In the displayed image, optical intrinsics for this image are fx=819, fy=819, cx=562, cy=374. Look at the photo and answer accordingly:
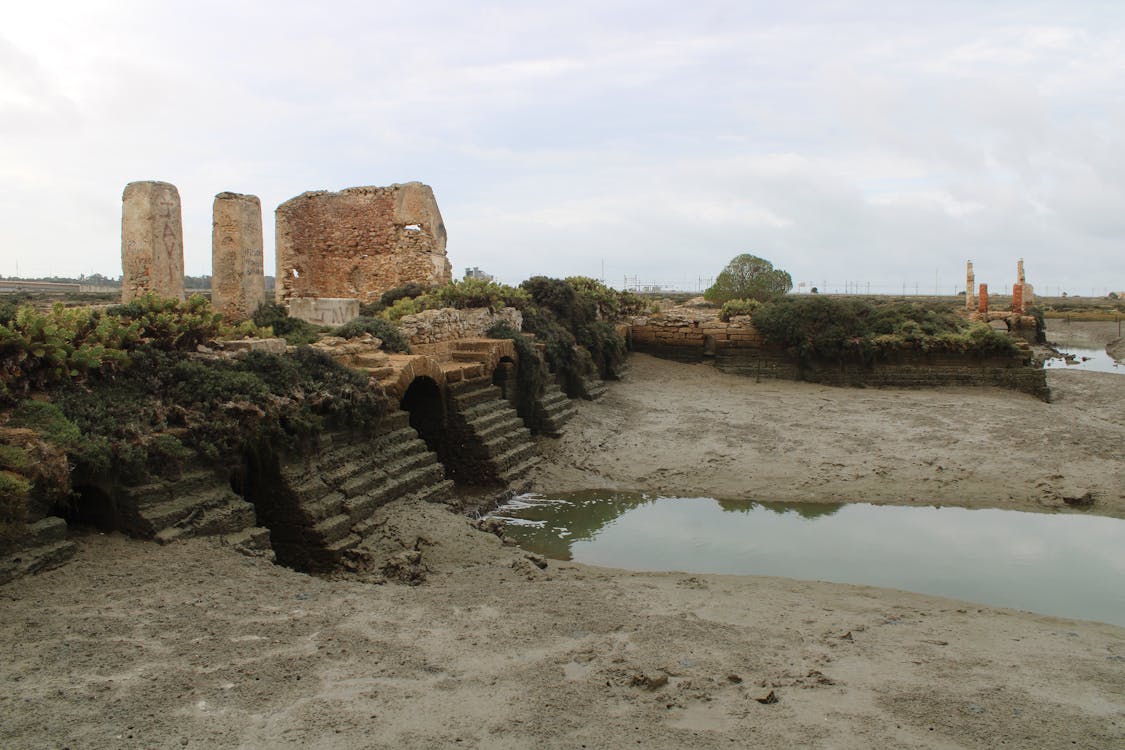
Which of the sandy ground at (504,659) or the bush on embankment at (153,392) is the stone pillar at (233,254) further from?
the sandy ground at (504,659)

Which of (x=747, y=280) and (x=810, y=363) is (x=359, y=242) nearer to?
(x=810, y=363)

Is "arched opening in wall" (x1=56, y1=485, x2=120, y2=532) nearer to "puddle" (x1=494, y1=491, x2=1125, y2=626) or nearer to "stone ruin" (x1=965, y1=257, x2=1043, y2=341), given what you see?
"puddle" (x1=494, y1=491, x2=1125, y2=626)

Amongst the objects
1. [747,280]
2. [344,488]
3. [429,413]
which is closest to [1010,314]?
[747,280]

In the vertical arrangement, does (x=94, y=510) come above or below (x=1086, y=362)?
below

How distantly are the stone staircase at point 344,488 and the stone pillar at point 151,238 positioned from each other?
191 inches

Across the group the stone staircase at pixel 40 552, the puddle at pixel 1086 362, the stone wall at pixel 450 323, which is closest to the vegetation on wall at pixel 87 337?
the stone staircase at pixel 40 552

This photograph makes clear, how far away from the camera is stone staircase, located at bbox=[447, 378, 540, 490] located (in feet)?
34.4

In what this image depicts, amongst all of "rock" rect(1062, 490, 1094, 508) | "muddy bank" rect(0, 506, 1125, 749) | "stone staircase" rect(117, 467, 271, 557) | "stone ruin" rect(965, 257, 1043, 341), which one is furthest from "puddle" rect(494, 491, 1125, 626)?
"stone ruin" rect(965, 257, 1043, 341)

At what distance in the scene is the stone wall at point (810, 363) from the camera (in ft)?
55.3

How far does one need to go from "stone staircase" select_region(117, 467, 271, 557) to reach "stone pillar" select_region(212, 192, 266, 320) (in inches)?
Answer: 275

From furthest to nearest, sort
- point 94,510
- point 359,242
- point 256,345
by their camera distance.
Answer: point 359,242 → point 256,345 → point 94,510

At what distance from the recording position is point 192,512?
6.39 metres

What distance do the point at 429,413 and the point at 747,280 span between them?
828 inches

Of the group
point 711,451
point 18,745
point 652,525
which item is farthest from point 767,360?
point 18,745
